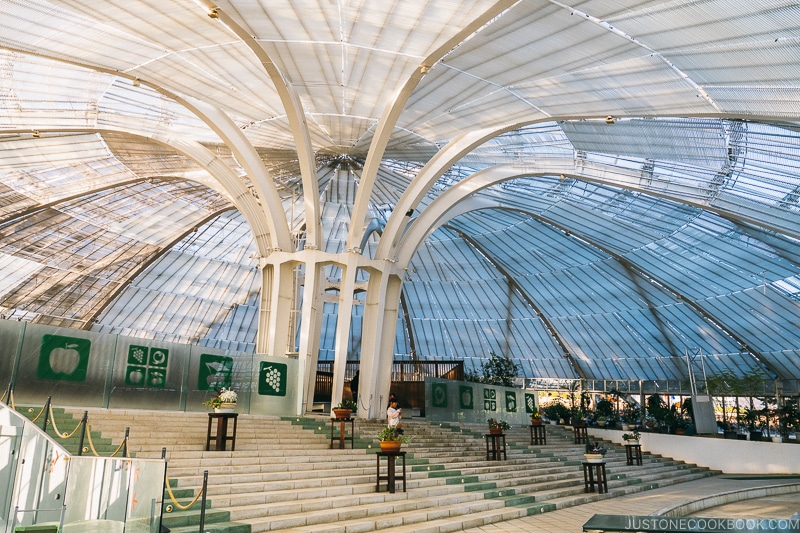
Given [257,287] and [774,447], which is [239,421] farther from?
[257,287]

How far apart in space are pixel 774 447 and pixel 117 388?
26.6 metres

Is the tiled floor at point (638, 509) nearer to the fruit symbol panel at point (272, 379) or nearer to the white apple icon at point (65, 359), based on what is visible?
the fruit symbol panel at point (272, 379)

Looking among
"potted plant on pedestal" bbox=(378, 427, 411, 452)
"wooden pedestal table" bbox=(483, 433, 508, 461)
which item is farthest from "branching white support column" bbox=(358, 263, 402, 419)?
"potted plant on pedestal" bbox=(378, 427, 411, 452)

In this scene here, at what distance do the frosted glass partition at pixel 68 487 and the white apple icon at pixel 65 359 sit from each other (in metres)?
6.88

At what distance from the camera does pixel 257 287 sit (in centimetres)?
4869

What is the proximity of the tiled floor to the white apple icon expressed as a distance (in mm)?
11798

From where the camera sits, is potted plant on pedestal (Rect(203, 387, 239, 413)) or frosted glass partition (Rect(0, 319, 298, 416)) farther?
frosted glass partition (Rect(0, 319, 298, 416))

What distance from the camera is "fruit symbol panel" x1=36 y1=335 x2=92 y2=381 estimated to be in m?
15.5

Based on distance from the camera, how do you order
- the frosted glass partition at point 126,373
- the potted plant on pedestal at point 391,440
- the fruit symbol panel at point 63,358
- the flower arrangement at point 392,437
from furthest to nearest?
the fruit symbol panel at point 63,358
the frosted glass partition at point 126,373
the flower arrangement at point 392,437
the potted plant on pedestal at point 391,440

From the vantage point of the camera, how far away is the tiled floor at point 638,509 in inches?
496

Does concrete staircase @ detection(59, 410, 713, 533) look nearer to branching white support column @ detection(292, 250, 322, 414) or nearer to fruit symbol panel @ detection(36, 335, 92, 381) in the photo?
fruit symbol panel @ detection(36, 335, 92, 381)

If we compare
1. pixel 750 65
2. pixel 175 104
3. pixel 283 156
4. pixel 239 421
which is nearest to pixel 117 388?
pixel 239 421

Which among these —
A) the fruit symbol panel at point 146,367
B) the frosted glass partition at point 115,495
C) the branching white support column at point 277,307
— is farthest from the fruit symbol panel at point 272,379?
the frosted glass partition at point 115,495

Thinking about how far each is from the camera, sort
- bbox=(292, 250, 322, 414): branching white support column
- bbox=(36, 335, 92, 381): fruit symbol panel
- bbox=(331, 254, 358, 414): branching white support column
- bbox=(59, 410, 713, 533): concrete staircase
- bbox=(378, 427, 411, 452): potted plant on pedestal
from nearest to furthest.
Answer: bbox=(59, 410, 713, 533): concrete staircase → bbox=(378, 427, 411, 452): potted plant on pedestal → bbox=(36, 335, 92, 381): fruit symbol panel → bbox=(292, 250, 322, 414): branching white support column → bbox=(331, 254, 358, 414): branching white support column
